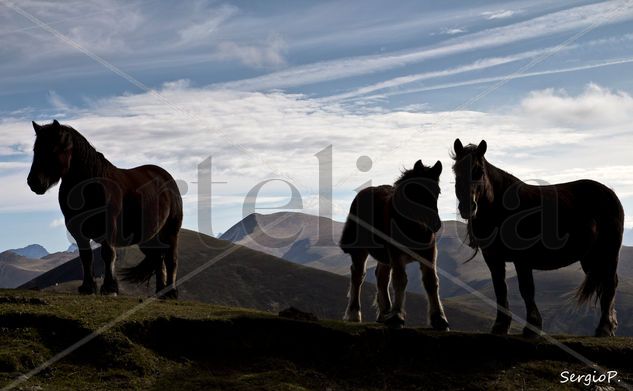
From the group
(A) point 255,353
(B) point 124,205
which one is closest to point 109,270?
(B) point 124,205

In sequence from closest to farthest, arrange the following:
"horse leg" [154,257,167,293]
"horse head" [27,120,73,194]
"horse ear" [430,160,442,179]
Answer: "horse ear" [430,160,442,179] < "horse head" [27,120,73,194] < "horse leg" [154,257,167,293]

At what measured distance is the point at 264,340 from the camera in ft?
41.9

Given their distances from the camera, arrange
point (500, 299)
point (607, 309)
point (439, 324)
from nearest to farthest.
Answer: point (439, 324) < point (500, 299) < point (607, 309)

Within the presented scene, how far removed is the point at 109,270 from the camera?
15422 mm

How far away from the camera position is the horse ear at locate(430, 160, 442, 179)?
13.2 metres

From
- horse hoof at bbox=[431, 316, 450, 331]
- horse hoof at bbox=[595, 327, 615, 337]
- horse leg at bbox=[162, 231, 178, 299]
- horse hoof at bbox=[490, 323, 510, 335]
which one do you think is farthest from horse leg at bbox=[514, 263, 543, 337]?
horse leg at bbox=[162, 231, 178, 299]

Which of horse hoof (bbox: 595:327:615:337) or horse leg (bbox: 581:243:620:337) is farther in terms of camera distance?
horse leg (bbox: 581:243:620:337)

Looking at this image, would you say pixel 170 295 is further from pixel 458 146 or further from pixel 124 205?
pixel 458 146

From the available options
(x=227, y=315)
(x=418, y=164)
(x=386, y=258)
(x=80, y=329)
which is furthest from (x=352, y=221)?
(x=80, y=329)

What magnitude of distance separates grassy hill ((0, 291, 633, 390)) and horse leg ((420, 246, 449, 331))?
69 cm

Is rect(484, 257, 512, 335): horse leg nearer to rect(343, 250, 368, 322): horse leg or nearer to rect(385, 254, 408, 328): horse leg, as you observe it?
rect(385, 254, 408, 328): horse leg

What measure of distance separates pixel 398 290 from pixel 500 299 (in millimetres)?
2604

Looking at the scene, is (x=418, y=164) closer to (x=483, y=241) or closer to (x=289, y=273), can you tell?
(x=483, y=241)

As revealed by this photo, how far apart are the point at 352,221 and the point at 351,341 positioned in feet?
13.0
